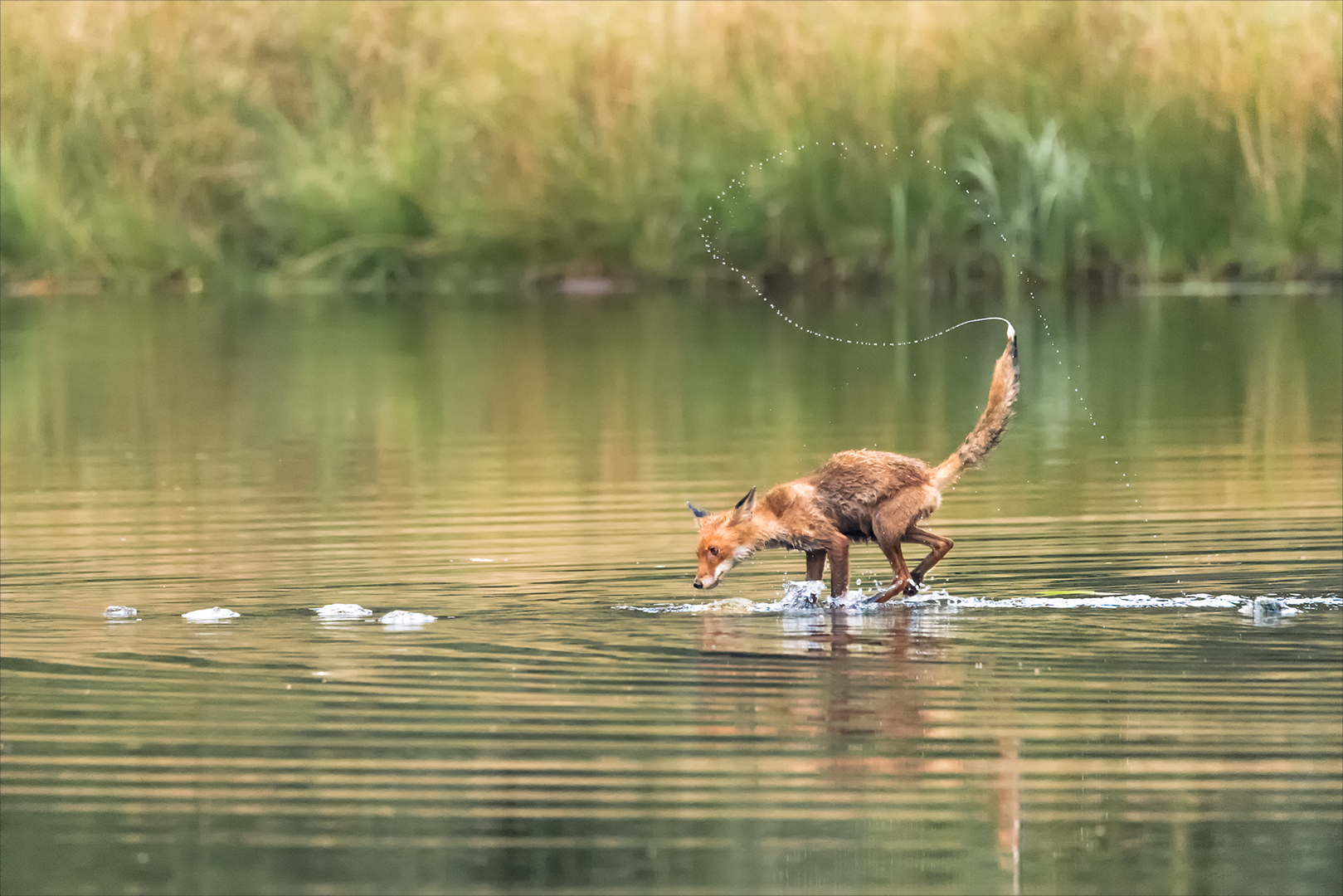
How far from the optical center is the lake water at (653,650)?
6227mm

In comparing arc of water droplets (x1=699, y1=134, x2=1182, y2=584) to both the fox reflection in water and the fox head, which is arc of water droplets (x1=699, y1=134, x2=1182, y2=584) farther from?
the fox reflection in water

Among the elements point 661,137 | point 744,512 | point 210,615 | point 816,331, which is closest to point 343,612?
point 210,615

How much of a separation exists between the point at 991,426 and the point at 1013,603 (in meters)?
0.93

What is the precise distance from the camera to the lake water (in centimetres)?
623

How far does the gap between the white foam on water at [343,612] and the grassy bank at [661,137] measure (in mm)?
13658

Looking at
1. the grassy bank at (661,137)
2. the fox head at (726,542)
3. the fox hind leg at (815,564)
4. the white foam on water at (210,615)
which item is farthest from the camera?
the grassy bank at (661,137)

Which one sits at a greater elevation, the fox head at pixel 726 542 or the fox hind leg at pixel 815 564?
the fox head at pixel 726 542

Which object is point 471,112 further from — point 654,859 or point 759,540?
point 654,859

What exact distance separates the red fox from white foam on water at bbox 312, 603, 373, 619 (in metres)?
1.23

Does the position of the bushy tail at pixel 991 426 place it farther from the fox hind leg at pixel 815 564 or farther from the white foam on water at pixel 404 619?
the white foam on water at pixel 404 619

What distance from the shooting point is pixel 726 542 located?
10203mm

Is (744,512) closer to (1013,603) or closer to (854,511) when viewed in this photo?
(854,511)

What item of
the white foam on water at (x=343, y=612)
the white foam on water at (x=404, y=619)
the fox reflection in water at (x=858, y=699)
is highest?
the white foam on water at (x=343, y=612)

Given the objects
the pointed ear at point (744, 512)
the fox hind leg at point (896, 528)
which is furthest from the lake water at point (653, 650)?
the pointed ear at point (744, 512)
